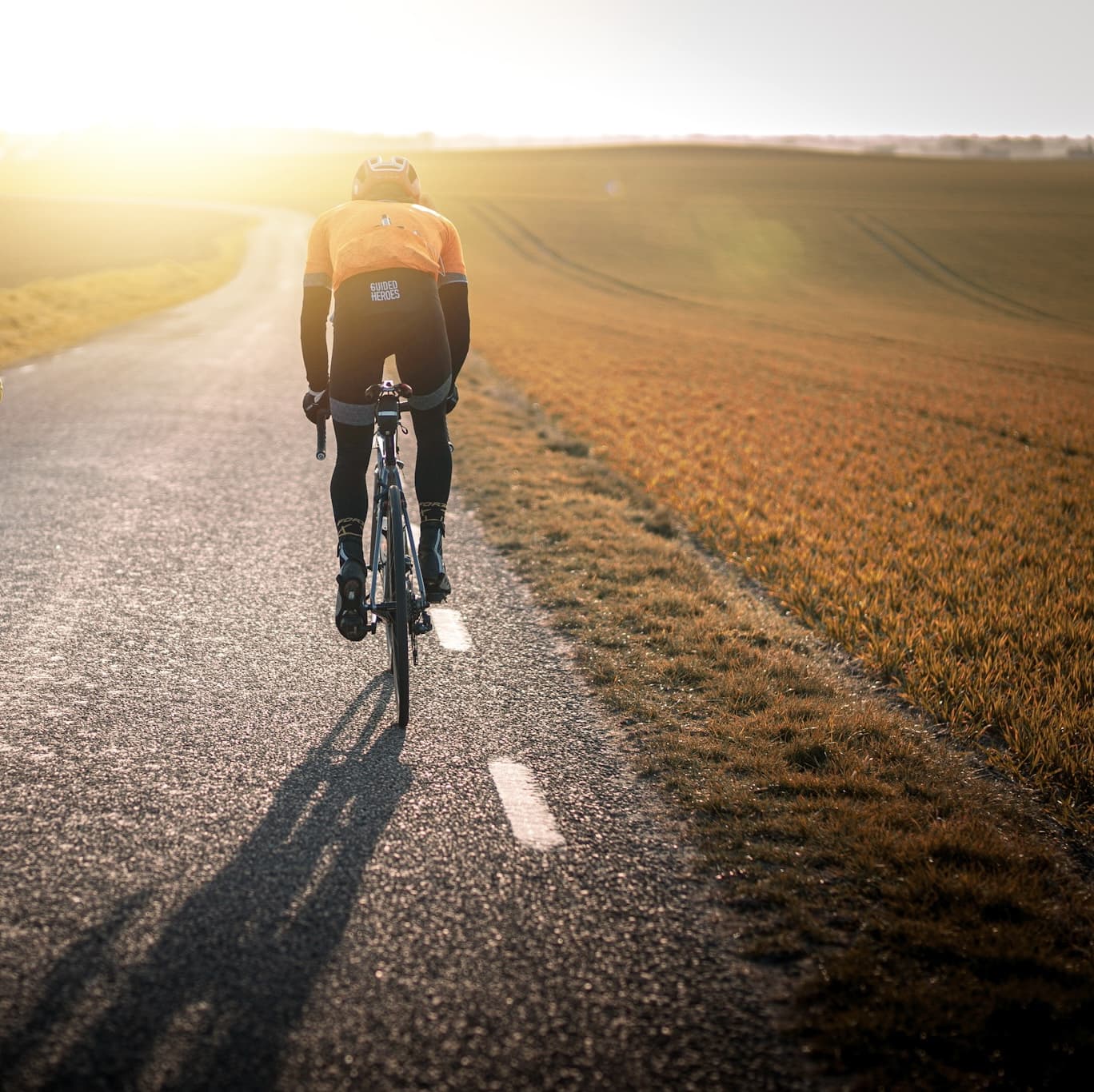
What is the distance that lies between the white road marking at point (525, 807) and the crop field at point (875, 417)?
2.12 m

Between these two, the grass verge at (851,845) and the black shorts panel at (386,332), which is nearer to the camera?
the grass verge at (851,845)

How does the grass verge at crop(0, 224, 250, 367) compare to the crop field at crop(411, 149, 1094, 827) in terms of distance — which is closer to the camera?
the crop field at crop(411, 149, 1094, 827)

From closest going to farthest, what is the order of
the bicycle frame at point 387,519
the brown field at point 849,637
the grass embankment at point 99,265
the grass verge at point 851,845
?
1. the grass verge at point 851,845
2. the brown field at point 849,637
3. the bicycle frame at point 387,519
4. the grass embankment at point 99,265

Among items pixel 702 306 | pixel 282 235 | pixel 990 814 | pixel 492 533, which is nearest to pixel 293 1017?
pixel 990 814

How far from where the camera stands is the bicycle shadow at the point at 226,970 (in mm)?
2205

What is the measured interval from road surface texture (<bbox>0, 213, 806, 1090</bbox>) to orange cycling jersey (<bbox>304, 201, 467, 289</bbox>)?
6.63 ft

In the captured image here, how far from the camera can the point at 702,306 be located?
45938 millimetres

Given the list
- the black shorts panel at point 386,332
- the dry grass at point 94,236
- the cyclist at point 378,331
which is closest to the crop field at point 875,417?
the cyclist at point 378,331

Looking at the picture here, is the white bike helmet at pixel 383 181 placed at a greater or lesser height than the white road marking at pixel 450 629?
greater

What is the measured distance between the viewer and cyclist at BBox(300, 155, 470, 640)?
4125mm

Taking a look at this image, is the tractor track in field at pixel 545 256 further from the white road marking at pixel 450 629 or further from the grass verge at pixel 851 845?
the grass verge at pixel 851 845

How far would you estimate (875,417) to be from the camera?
16.6 metres

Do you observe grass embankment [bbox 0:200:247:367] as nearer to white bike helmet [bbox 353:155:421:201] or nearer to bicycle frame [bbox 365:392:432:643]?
white bike helmet [bbox 353:155:421:201]

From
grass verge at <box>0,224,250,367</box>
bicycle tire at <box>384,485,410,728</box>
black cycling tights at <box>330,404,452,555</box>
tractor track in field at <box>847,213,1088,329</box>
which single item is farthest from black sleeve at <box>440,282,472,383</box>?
tractor track in field at <box>847,213,1088,329</box>
